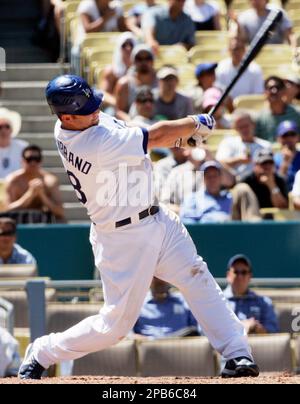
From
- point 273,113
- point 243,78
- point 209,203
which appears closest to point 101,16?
point 243,78

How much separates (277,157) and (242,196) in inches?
32.2

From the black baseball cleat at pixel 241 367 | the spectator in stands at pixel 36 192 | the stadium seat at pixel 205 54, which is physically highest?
the stadium seat at pixel 205 54

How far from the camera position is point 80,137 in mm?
6699

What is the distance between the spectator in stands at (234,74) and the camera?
12289 millimetres

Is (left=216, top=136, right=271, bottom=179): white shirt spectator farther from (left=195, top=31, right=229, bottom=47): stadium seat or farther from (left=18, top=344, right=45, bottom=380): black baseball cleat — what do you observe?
(left=18, top=344, right=45, bottom=380): black baseball cleat

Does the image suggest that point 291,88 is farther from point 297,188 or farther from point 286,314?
point 286,314

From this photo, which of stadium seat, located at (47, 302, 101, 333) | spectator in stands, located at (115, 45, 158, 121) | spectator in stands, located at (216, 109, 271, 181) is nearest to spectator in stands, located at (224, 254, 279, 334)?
stadium seat, located at (47, 302, 101, 333)

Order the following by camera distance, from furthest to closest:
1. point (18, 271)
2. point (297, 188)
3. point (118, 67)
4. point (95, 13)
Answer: point (95, 13) → point (118, 67) → point (297, 188) → point (18, 271)

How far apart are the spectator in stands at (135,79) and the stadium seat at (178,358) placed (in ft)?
11.5

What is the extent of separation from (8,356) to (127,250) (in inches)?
68.4

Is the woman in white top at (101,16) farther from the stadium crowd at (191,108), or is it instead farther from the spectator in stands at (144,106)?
the spectator in stands at (144,106)

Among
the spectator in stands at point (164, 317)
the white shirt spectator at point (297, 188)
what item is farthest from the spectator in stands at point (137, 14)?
the spectator in stands at point (164, 317)

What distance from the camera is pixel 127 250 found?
6750 mm

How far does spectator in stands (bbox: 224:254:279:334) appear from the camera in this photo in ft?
29.9
